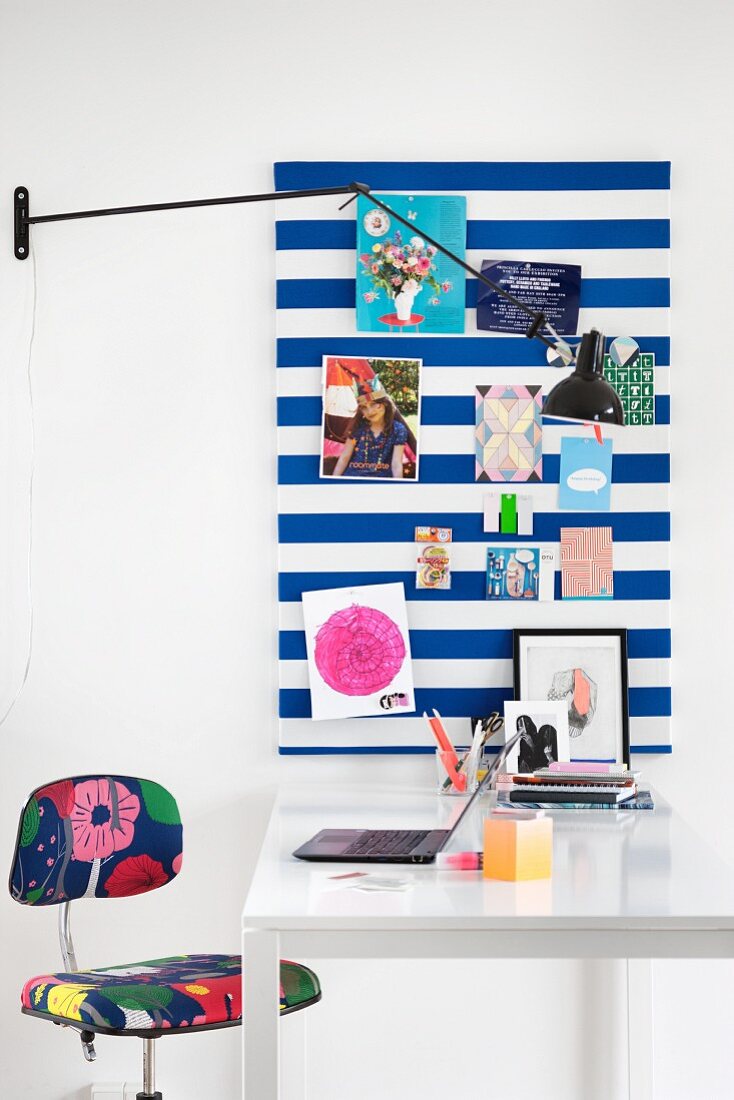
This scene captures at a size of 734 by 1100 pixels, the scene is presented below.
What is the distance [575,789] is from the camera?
78.6 inches

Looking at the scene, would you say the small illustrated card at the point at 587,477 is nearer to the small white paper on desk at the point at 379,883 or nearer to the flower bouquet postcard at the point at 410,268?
the flower bouquet postcard at the point at 410,268

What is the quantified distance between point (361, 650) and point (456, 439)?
48 centimetres

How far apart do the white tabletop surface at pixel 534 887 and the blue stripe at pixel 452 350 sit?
36.9 inches

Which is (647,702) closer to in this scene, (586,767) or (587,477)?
(586,767)

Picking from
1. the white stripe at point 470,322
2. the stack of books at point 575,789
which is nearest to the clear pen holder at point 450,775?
the stack of books at point 575,789

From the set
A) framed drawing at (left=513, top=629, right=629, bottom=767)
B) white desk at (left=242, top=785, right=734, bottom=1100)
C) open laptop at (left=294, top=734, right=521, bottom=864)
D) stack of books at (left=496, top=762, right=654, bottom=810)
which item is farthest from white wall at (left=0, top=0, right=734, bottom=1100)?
white desk at (left=242, top=785, right=734, bottom=1100)

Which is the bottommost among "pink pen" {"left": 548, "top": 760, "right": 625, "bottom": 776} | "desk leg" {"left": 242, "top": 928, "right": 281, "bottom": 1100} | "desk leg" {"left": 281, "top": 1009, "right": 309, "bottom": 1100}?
"desk leg" {"left": 281, "top": 1009, "right": 309, "bottom": 1100}

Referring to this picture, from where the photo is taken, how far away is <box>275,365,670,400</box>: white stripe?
2.37 meters

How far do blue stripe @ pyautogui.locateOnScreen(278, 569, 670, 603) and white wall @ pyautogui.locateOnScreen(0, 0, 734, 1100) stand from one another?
48mm

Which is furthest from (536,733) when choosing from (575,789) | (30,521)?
(30,521)

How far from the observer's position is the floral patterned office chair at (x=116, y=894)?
169 centimetres

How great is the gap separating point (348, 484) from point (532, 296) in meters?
0.54

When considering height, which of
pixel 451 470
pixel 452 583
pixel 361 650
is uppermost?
pixel 451 470

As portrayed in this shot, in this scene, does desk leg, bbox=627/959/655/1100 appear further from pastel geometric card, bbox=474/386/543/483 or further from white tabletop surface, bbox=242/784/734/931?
pastel geometric card, bbox=474/386/543/483
